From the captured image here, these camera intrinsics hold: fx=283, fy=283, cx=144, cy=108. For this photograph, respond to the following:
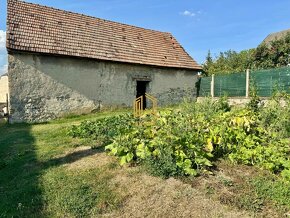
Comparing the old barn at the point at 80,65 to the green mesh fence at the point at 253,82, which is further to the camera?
the old barn at the point at 80,65

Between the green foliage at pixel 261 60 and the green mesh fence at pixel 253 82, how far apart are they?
24.6 feet

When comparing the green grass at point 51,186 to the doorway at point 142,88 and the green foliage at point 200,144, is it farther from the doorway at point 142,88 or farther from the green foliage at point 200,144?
the doorway at point 142,88

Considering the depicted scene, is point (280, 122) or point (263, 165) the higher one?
point (280, 122)

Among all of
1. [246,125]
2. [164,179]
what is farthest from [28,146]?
[246,125]

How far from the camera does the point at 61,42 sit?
46.2 ft

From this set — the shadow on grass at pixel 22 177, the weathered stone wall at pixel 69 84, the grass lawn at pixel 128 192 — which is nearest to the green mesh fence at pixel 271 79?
the weathered stone wall at pixel 69 84

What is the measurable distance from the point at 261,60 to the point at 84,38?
18.5 metres

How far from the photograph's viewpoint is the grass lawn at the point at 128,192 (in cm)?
367

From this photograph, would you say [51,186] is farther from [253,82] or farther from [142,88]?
[142,88]

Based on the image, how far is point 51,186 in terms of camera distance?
4.47m

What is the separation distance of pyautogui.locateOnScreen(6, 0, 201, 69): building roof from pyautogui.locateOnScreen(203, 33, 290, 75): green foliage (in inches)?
331

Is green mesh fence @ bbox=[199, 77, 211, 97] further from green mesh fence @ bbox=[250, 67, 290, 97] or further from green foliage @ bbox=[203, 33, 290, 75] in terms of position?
green foliage @ bbox=[203, 33, 290, 75]

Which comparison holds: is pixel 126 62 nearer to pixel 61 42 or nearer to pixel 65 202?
pixel 61 42

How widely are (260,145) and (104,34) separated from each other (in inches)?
522
